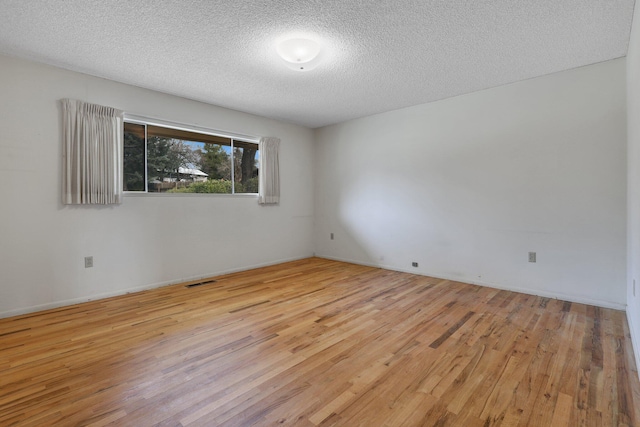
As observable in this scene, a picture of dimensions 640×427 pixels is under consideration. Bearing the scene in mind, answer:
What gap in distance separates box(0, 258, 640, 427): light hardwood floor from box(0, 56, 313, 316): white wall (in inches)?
13.7

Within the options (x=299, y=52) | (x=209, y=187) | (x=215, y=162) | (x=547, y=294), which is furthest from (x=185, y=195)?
(x=547, y=294)

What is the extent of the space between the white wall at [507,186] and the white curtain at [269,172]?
1359mm

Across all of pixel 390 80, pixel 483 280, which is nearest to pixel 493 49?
pixel 390 80

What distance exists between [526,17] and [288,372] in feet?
10.4

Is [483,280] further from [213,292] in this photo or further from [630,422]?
[213,292]

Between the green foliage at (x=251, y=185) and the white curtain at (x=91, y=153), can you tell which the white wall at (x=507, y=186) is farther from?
the white curtain at (x=91, y=153)

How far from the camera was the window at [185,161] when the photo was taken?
3754 millimetres

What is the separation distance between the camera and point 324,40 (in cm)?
260

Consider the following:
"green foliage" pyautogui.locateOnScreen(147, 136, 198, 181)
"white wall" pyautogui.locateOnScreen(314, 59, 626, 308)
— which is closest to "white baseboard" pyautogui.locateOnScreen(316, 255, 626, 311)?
"white wall" pyautogui.locateOnScreen(314, 59, 626, 308)

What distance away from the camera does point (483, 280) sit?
386 centimetres

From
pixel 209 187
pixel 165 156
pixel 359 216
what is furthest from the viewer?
pixel 359 216

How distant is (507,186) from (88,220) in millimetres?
4994

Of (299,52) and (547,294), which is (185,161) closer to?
(299,52)

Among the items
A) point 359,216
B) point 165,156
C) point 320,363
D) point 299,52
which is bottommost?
point 320,363
